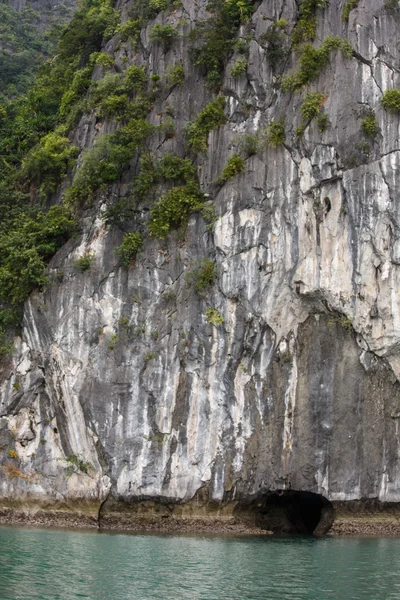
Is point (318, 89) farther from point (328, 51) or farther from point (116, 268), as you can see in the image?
point (116, 268)

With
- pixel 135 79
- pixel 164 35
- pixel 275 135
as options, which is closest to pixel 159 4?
pixel 164 35

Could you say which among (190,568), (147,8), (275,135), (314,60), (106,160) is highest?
(147,8)

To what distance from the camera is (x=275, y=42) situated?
26172 millimetres

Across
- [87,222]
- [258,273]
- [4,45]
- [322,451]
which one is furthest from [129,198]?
[4,45]

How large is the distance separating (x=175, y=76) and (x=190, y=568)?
61.8ft

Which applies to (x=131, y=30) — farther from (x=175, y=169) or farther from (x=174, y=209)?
(x=174, y=209)

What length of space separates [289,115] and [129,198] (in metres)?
6.27

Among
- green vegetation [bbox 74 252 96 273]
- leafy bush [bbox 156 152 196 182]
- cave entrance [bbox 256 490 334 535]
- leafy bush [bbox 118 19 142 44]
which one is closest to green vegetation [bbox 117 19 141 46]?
leafy bush [bbox 118 19 142 44]

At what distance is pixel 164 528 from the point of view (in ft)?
73.3

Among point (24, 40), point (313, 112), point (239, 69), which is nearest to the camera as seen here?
point (313, 112)

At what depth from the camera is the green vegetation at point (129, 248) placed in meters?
24.9

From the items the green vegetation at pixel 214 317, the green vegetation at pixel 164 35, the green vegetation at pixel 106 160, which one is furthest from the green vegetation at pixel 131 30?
the green vegetation at pixel 214 317

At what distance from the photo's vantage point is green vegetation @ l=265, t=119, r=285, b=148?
958 inches

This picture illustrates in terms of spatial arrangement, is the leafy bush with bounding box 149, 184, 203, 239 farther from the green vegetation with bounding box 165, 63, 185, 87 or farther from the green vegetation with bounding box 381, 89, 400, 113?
the green vegetation with bounding box 381, 89, 400, 113
